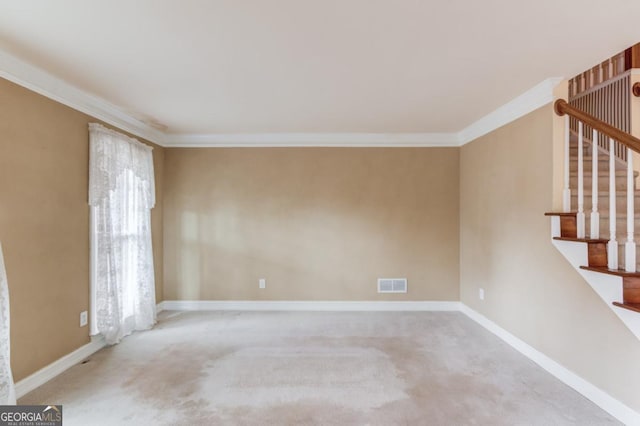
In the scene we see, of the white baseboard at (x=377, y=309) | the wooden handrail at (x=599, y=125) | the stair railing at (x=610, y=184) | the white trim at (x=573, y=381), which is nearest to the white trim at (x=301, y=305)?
the white baseboard at (x=377, y=309)

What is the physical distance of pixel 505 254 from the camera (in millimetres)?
3307

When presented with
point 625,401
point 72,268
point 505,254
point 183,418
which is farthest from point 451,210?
point 72,268

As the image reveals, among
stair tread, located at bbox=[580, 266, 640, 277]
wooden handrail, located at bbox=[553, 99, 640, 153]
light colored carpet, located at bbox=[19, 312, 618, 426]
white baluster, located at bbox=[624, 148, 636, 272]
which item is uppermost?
wooden handrail, located at bbox=[553, 99, 640, 153]

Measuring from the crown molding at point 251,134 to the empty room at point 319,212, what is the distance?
2cm

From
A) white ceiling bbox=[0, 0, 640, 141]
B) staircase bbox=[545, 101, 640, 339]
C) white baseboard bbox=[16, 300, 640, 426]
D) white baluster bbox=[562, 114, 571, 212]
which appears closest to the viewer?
white ceiling bbox=[0, 0, 640, 141]

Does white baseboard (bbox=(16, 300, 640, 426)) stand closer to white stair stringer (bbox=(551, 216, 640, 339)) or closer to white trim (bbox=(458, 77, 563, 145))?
white stair stringer (bbox=(551, 216, 640, 339))

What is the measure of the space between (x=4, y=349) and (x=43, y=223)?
0.96 metres

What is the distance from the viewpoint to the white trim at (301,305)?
4.30 metres

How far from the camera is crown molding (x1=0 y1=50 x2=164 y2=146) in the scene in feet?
7.29

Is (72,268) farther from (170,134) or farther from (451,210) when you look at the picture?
(451,210)

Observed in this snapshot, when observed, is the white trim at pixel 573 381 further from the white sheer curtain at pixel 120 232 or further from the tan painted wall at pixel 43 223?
the tan painted wall at pixel 43 223

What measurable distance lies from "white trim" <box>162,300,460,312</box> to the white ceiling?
2631mm

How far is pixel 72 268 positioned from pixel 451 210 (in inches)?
175

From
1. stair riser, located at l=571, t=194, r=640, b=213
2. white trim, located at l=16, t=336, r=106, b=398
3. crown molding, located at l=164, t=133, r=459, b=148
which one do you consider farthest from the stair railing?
white trim, located at l=16, t=336, r=106, b=398
